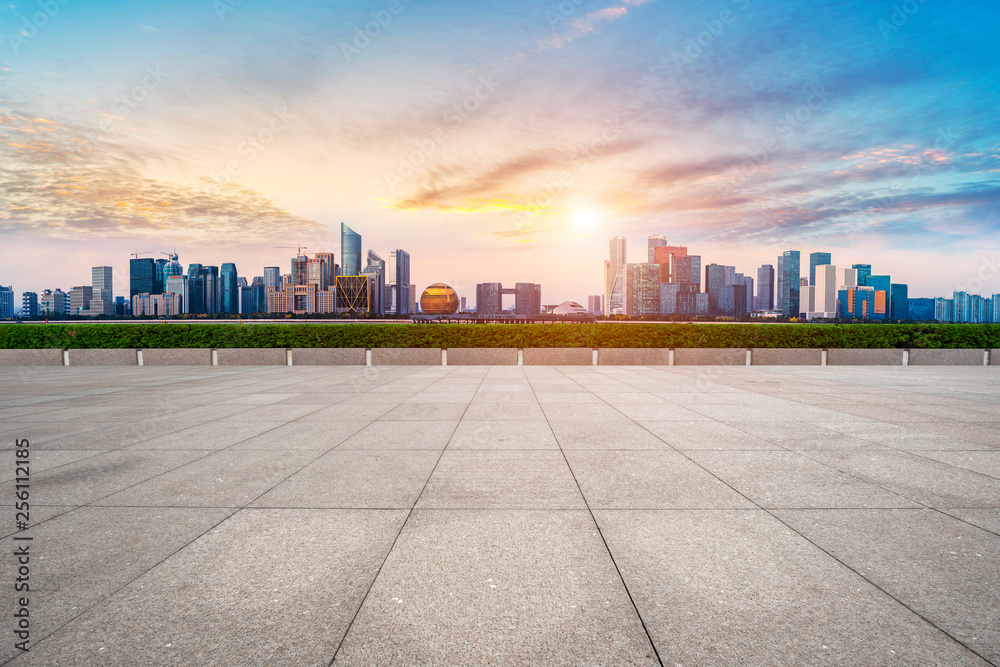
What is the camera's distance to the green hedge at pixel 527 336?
20.5 m

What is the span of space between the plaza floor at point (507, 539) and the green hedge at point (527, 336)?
1120cm

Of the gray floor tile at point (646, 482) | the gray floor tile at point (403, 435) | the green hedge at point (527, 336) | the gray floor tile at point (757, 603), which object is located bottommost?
the gray floor tile at point (403, 435)

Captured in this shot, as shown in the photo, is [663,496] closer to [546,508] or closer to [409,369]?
[546,508]

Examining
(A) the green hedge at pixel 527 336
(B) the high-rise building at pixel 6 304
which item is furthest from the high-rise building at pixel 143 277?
(A) the green hedge at pixel 527 336

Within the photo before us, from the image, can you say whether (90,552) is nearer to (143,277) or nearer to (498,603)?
(498,603)

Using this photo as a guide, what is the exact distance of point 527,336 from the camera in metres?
20.5

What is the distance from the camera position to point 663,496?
528cm

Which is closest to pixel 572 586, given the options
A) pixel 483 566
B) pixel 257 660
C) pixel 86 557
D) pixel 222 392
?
pixel 483 566

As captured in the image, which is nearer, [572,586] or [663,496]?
[572,586]

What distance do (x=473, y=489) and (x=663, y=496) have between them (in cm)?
210

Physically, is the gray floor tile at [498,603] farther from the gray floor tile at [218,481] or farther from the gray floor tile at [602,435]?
the gray floor tile at [602,435]

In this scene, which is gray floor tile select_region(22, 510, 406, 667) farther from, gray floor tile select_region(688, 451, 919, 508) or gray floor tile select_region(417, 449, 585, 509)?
gray floor tile select_region(688, 451, 919, 508)

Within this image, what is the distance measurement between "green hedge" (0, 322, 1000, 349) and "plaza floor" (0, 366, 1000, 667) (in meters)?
11.2

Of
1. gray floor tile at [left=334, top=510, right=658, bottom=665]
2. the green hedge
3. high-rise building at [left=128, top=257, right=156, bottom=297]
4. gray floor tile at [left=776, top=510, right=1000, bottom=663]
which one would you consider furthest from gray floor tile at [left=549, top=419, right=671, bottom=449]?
high-rise building at [left=128, top=257, right=156, bottom=297]
